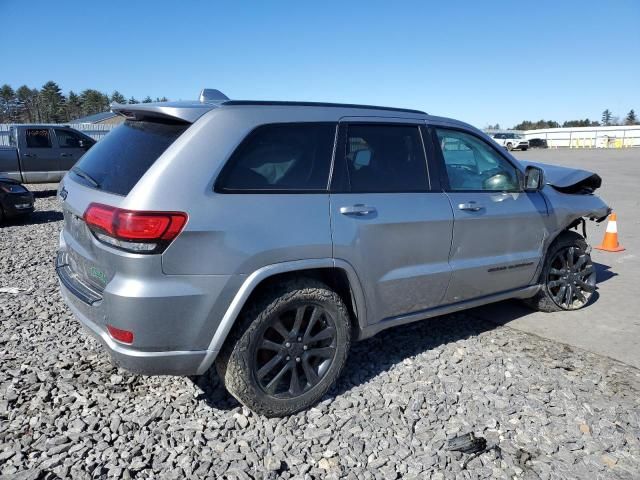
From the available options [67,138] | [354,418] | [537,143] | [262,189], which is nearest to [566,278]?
[354,418]

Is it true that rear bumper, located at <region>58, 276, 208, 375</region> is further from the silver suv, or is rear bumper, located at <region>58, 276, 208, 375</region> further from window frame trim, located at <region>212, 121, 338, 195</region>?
window frame trim, located at <region>212, 121, 338, 195</region>

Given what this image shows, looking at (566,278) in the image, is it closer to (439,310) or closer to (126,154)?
(439,310)

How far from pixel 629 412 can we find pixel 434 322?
1.78 metres

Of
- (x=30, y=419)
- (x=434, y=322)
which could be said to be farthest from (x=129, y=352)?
(x=434, y=322)

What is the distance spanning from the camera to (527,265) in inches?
171

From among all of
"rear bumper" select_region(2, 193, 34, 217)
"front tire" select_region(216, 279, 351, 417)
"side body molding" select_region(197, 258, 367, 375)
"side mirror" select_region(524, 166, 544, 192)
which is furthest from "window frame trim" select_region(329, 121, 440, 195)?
"rear bumper" select_region(2, 193, 34, 217)

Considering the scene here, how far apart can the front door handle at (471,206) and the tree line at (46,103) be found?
255 ft

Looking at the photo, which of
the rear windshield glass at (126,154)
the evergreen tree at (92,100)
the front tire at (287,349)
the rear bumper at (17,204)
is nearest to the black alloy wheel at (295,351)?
the front tire at (287,349)

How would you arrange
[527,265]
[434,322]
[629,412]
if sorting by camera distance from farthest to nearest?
[434,322] < [527,265] < [629,412]

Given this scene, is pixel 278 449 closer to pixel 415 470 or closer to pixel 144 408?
pixel 415 470

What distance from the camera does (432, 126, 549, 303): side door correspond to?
3.78 metres

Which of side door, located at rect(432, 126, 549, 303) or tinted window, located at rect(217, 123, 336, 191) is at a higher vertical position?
tinted window, located at rect(217, 123, 336, 191)

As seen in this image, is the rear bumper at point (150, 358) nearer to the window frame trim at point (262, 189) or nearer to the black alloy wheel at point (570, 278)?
the window frame trim at point (262, 189)

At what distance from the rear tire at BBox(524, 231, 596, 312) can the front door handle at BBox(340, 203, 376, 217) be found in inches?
90.6
